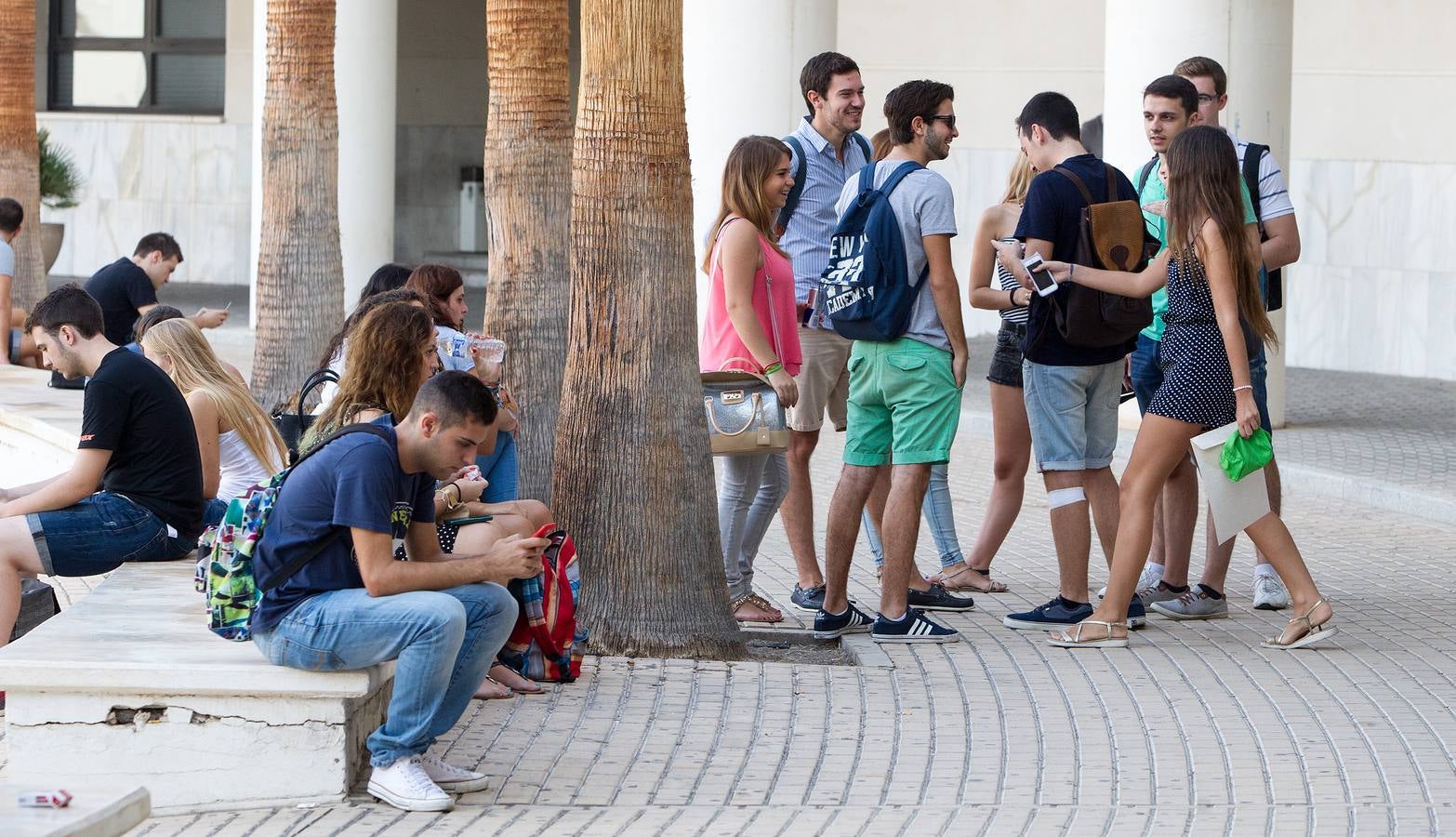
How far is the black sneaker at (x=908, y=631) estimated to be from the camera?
6559 mm

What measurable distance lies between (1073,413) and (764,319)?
116 cm

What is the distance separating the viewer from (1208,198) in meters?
6.14

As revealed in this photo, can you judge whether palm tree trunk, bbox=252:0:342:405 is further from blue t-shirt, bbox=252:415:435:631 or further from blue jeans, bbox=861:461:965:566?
blue t-shirt, bbox=252:415:435:631

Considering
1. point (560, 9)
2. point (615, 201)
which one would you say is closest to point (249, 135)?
point (560, 9)

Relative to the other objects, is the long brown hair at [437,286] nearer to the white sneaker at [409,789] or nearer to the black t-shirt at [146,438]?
the black t-shirt at [146,438]

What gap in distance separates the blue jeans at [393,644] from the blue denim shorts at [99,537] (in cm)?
159

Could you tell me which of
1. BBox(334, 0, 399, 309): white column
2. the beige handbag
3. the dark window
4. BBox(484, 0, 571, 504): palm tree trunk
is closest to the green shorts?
the beige handbag

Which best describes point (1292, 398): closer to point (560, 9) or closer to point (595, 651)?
point (560, 9)

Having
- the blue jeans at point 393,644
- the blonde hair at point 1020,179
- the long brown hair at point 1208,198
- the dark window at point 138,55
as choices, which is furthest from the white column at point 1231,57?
the dark window at point 138,55

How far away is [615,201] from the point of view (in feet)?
20.5

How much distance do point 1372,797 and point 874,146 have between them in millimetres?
3680

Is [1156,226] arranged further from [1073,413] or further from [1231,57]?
[1231,57]

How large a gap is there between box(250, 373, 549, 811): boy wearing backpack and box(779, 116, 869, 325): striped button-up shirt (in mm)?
2887

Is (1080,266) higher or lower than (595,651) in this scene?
higher
